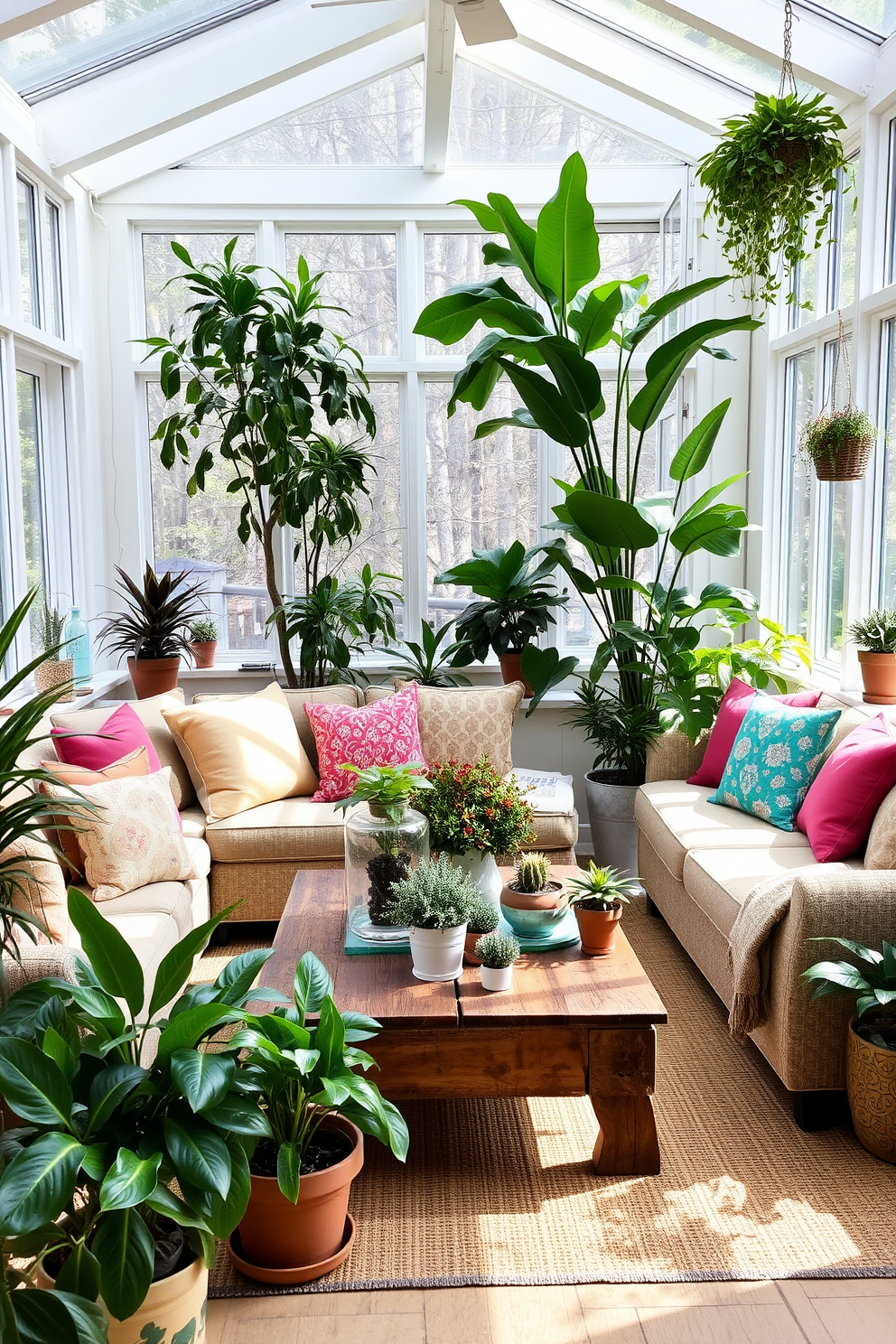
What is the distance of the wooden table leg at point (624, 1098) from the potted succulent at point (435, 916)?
0.40 metres

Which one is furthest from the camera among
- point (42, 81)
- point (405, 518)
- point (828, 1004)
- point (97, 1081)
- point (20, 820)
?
point (405, 518)

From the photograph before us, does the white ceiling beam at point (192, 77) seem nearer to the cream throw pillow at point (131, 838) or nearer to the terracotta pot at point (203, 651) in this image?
the terracotta pot at point (203, 651)

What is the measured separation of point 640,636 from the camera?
14.5 ft

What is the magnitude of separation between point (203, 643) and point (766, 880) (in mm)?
3201

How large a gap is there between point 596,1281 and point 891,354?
3.22 meters

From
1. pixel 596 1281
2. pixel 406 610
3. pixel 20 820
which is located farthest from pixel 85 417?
pixel 596 1281

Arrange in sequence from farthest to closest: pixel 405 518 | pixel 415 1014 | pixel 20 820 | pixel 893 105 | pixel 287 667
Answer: pixel 405 518
pixel 287 667
pixel 893 105
pixel 415 1014
pixel 20 820

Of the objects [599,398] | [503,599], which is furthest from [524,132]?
[503,599]

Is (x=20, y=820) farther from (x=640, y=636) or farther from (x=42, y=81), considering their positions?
(x=42, y=81)

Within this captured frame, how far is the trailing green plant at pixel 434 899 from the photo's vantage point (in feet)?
8.89

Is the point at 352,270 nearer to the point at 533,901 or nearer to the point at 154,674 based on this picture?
the point at 154,674

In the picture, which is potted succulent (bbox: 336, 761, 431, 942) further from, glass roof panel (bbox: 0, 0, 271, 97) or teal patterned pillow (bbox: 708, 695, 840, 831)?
glass roof panel (bbox: 0, 0, 271, 97)

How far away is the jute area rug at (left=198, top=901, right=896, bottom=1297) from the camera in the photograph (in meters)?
2.31

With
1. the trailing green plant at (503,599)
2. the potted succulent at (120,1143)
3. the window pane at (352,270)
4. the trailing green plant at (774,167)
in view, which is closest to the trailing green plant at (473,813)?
the potted succulent at (120,1143)
